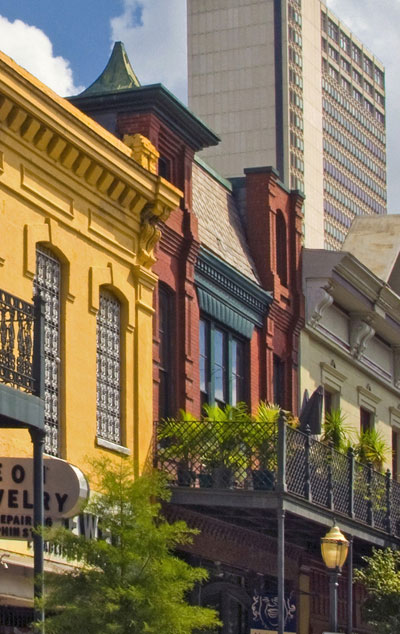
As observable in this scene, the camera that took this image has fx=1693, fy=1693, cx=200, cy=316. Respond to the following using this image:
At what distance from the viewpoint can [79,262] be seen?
86.6ft

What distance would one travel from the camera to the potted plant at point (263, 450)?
91.4 feet

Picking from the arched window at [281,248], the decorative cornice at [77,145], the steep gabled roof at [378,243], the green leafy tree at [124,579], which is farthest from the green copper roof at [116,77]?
the steep gabled roof at [378,243]

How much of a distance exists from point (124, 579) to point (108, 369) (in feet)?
25.8

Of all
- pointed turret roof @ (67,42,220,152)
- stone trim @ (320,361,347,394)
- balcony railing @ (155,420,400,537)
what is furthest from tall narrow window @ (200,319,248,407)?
stone trim @ (320,361,347,394)

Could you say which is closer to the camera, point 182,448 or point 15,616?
point 15,616

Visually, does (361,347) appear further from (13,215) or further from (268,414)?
(13,215)

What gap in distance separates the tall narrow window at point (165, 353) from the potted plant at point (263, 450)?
Answer: 211cm

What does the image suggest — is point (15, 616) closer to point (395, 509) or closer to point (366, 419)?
point (395, 509)

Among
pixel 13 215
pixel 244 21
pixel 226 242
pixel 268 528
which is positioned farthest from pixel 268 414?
pixel 244 21

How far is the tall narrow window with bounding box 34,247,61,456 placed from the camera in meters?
25.2

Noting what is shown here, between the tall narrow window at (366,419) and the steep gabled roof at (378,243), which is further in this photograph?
the steep gabled roof at (378,243)

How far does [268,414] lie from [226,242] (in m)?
4.40

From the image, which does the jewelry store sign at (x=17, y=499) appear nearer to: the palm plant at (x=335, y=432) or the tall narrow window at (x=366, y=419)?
the palm plant at (x=335, y=432)

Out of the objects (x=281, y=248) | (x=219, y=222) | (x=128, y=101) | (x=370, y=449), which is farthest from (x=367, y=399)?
(x=128, y=101)
